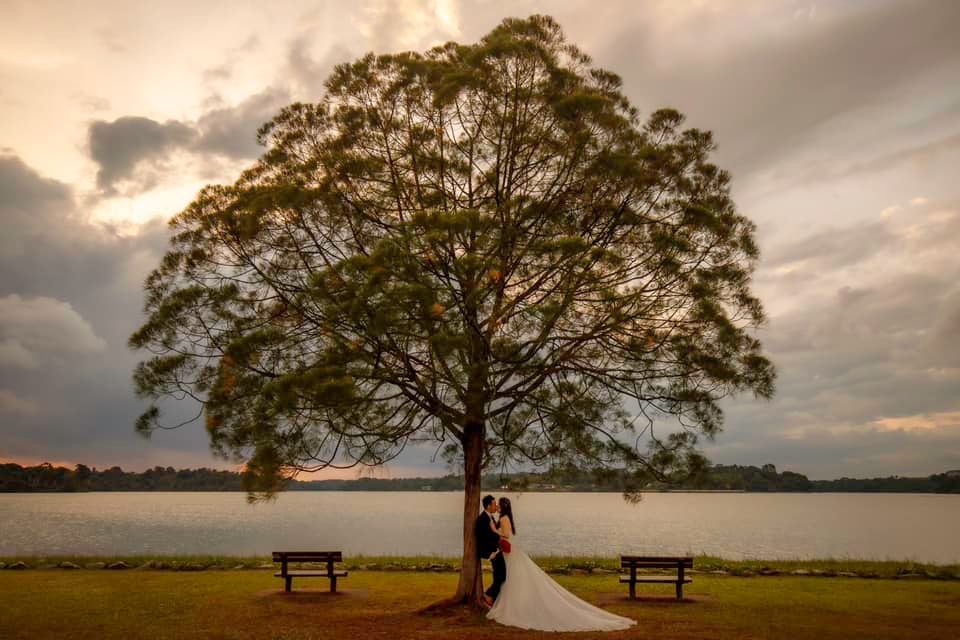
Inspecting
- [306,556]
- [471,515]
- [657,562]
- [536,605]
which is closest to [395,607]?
[471,515]

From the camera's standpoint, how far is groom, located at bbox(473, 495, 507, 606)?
12.9 metres

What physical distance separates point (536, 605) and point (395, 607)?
9.94 ft

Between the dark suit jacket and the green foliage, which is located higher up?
the green foliage

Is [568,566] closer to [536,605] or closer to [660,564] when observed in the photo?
[660,564]

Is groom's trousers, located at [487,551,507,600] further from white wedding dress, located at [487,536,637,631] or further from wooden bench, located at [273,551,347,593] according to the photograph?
wooden bench, located at [273,551,347,593]

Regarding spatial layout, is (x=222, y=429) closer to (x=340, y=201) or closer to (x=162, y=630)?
(x=162, y=630)

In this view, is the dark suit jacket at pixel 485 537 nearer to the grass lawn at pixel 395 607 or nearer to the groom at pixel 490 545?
the groom at pixel 490 545

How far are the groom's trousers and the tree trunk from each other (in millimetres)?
393

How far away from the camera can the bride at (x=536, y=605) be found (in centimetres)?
1177

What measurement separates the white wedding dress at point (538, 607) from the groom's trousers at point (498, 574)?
0.35ft

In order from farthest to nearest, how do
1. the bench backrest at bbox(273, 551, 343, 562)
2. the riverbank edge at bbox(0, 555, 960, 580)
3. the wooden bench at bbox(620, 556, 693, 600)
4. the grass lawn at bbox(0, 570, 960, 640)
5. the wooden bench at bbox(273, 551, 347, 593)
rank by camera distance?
the riverbank edge at bbox(0, 555, 960, 580), the bench backrest at bbox(273, 551, 343, 562), the wooden bench at bbox(273, 551, 347, 593), the wooden bench at bbox(620, 556, 693, 600), the grass lawn at bbox(0, 570, 960, 640)

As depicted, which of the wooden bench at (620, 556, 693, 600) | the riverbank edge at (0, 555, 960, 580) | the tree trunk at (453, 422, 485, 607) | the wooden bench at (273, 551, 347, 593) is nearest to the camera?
the tree trunk at (453, 422, 485, 607)

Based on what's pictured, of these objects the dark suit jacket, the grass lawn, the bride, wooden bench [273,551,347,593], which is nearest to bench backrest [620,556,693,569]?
the grass lawn

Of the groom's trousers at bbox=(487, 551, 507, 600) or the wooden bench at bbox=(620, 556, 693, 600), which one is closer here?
the groom's trousers at bbox=(487, 551, 507, 600)
